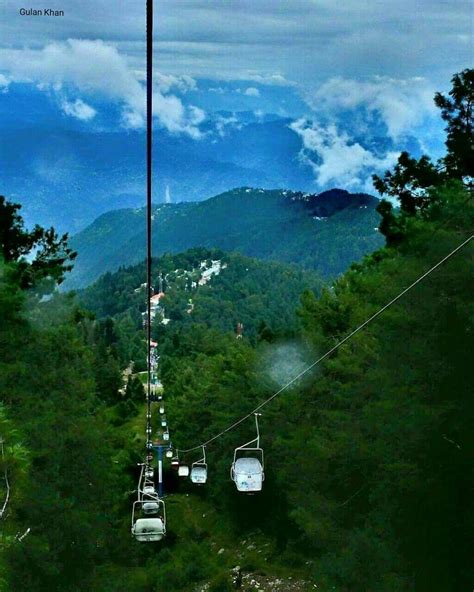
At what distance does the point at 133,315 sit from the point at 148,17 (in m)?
134

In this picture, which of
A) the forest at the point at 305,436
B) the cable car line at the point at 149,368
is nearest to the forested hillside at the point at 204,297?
the forest at the point at 305,436

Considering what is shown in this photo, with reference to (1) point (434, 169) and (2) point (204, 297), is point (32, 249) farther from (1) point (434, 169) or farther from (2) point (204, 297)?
(2) point (204, 297)

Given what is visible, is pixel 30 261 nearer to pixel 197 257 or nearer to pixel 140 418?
pixel 140 418

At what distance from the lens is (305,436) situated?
91.1 ft


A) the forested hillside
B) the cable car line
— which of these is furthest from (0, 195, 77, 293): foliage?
the forested hillside

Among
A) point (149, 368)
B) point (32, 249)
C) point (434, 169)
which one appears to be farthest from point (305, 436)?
point (32, 249)

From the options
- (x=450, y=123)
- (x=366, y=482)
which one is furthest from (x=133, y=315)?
(x=366, y=482)

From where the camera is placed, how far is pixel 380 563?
20.2 metres

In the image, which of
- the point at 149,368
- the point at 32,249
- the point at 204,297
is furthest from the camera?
the point at 204,297

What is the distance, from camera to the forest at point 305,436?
66.4ft

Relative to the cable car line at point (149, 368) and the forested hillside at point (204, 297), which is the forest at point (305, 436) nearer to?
the cable car line at point (149, 368)

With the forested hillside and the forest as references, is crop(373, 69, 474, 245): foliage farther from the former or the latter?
the forested hillside

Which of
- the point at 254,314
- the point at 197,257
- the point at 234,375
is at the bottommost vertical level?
the point at 234,375

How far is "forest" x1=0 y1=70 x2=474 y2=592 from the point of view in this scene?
2025 cm
